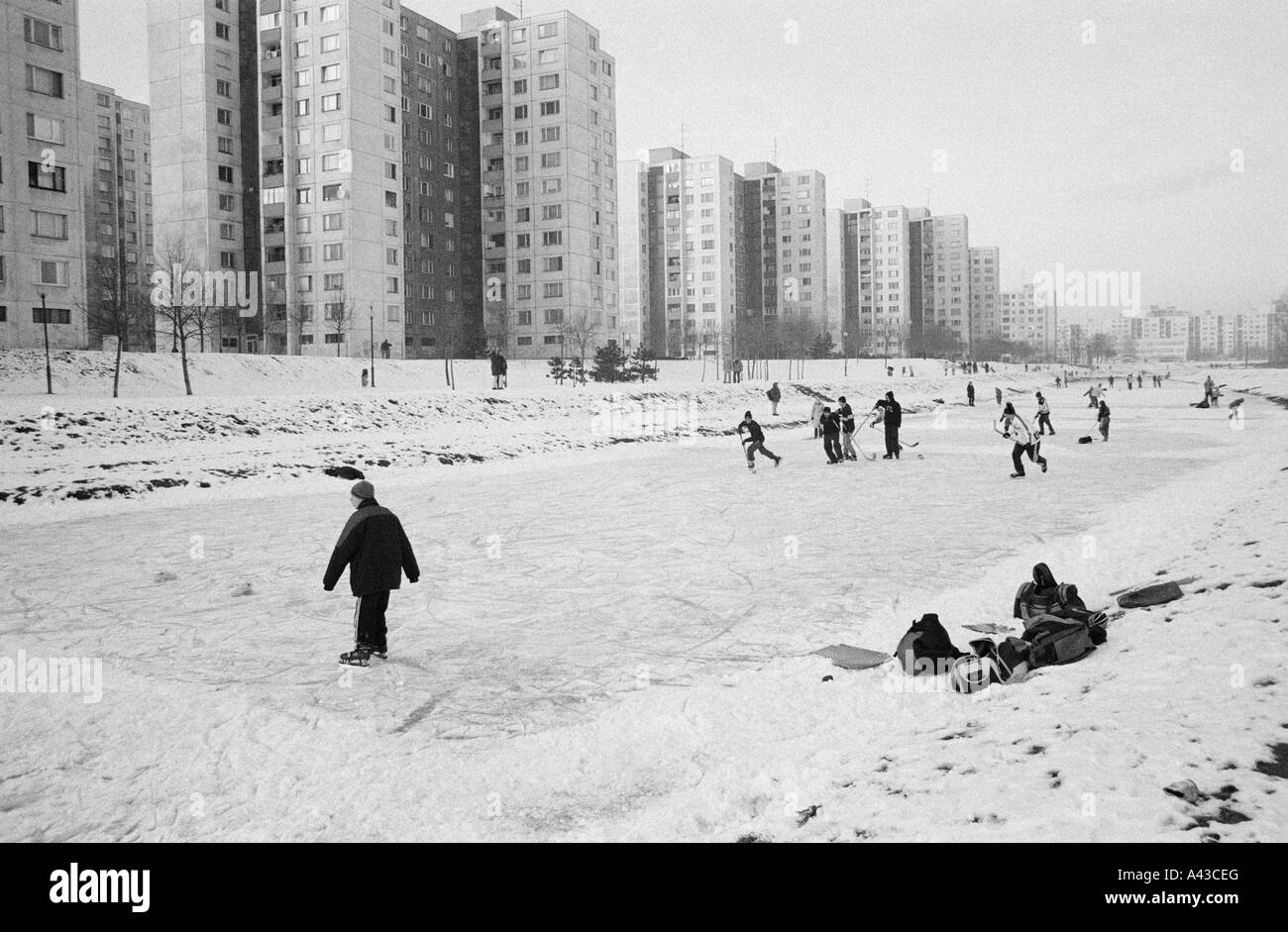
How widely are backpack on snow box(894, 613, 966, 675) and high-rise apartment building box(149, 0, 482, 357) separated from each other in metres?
59.9

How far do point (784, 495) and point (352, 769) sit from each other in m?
13.9

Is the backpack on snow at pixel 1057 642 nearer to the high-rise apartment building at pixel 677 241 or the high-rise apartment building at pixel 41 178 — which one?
the high-rise apartment building at pixel 41 178

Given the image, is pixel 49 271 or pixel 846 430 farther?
pixel 49 271

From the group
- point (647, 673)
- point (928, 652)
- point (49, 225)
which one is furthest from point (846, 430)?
point (49, 225)

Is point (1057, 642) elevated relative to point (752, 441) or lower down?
lower down

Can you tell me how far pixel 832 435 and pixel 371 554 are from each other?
60.5 feet

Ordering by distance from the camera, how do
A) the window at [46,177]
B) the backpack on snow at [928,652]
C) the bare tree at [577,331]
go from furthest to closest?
1. the bare tree at [577,331]
2. the window at [46,177]
3. the backpack on snow at [928,652]

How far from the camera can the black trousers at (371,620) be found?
26.5ft

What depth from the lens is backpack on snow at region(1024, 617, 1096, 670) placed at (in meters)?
7.55

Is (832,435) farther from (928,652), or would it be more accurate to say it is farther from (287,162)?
(287,162)

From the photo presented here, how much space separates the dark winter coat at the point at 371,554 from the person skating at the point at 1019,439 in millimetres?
15900

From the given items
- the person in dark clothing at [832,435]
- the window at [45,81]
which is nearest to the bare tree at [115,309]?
the window at [45,81]

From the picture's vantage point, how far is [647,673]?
7.70 metres

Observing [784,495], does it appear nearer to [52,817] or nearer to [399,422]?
[52,817]
